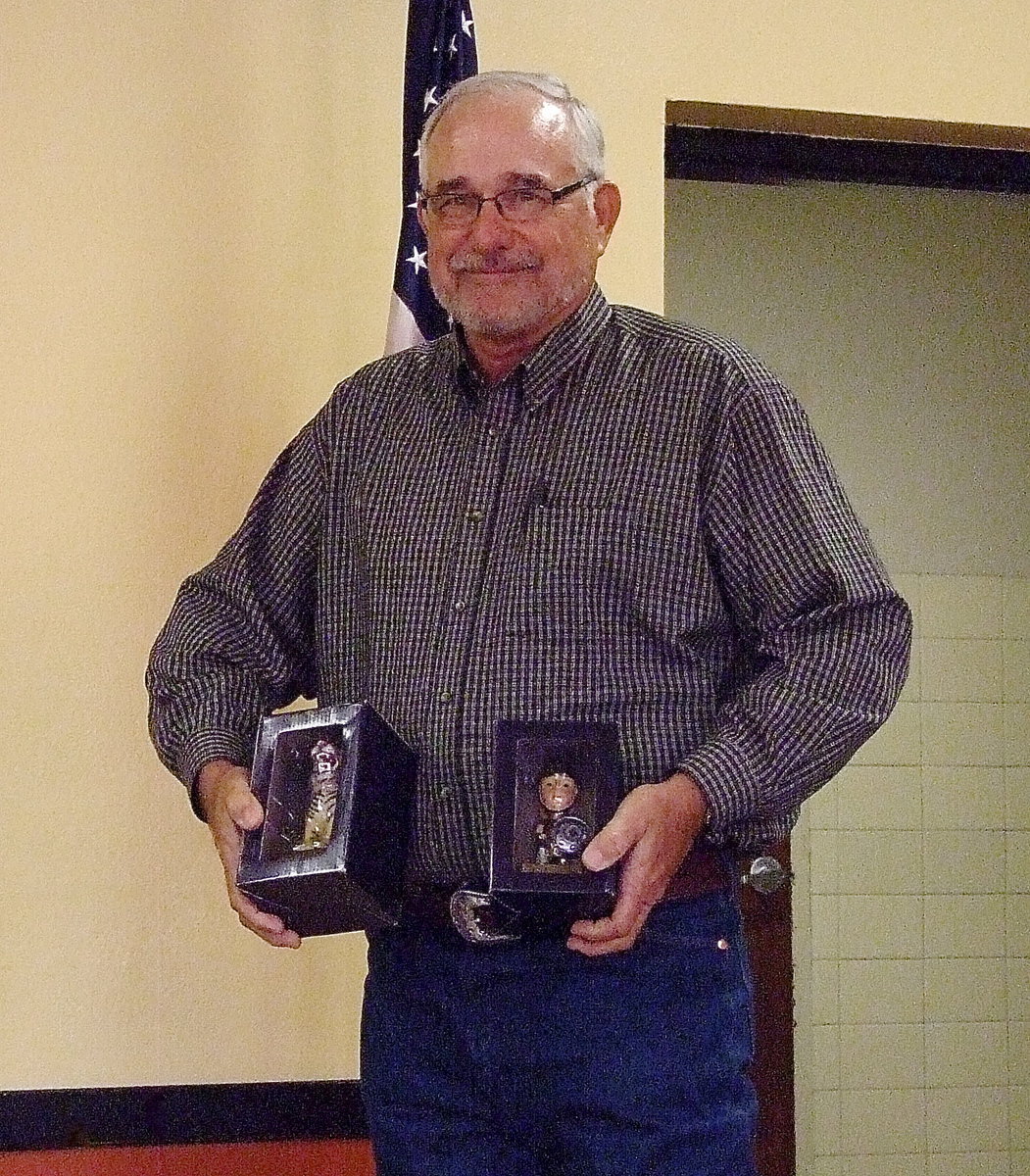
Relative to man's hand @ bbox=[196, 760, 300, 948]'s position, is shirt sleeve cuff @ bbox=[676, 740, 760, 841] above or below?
above

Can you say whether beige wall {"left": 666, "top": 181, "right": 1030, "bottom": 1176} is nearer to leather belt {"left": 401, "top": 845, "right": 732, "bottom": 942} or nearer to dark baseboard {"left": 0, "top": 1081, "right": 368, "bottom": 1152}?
dark baseboard {"left": 0, "top": 1081, "right": 368, "bottom": 1152}

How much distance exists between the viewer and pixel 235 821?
4.40 feet

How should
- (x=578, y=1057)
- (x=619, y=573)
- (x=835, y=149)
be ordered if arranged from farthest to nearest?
(x=835, y=149) → (x=619, y=573) → (x=578, y=1057)

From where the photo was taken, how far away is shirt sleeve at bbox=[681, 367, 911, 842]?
134 centimetres

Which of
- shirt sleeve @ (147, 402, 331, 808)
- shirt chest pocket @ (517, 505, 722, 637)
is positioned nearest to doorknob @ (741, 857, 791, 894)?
shirt sleeve @ (147, 402, 331, 808)

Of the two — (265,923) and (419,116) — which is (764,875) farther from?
(265,923)

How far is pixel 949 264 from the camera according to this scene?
3.73 m

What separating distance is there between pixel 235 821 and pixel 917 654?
2.59 metres

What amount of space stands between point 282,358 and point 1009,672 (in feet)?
6.98

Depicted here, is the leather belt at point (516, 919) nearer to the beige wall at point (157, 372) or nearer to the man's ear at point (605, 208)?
the man's ear at point (605, 208)

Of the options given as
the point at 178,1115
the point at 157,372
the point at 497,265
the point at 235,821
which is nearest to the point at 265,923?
the point at 235,821

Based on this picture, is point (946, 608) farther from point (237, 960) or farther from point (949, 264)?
point (237, 960)

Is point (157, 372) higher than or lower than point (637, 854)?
higher

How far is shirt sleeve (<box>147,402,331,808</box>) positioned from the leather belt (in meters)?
0.23
